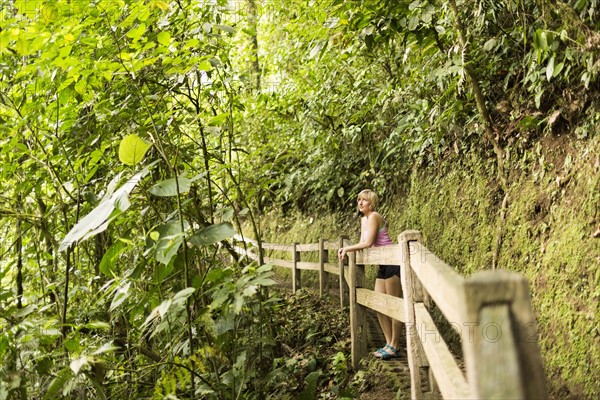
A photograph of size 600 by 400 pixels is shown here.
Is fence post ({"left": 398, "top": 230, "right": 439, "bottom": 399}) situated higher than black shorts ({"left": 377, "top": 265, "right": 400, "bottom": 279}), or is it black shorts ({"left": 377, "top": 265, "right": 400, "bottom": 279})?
black shorts ({"left": 377, "top": 265, "right": 400, "bottom": 279})

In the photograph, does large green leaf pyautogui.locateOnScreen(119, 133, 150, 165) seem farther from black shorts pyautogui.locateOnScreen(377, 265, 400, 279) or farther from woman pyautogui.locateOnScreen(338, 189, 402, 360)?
black shorts pyautogui.locateOnScreen(377, 265, 400, 279)

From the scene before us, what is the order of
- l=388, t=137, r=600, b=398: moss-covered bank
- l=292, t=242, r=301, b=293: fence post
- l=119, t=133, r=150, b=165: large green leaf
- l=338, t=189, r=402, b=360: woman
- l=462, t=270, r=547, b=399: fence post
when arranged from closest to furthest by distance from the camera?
l=462, t=270, r=547, b=399: fence post
l=119, t=133, r=150, b=165: large green leaf
l=388, t=137, r=600, b=398: moss-covered bank
l=338, t=189, r=402, b=360: woman
l=292, t=242, r=301, b=293: fence post

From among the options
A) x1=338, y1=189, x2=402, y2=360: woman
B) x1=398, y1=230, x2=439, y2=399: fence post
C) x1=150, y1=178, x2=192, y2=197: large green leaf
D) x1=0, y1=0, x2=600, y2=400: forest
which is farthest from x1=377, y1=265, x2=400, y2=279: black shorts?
x1=150, y1=178, x2=192, y2=197: large green leaf

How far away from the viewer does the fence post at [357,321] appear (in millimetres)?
5867

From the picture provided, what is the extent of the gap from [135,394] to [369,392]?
88.9 inches

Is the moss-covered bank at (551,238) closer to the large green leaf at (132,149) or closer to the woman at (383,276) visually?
the woman at (383,276)

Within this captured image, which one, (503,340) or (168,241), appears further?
(168,241)

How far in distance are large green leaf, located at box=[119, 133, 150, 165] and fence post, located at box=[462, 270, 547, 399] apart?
1978 millimetres

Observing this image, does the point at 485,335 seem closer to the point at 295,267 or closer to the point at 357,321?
the point at 357,321

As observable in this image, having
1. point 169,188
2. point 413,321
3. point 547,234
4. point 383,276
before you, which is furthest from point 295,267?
point 169,188

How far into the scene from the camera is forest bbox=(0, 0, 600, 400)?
3.08 m

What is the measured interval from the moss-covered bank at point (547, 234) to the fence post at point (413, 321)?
1.43m

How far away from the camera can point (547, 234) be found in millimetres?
5383

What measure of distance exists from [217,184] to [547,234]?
338cm
